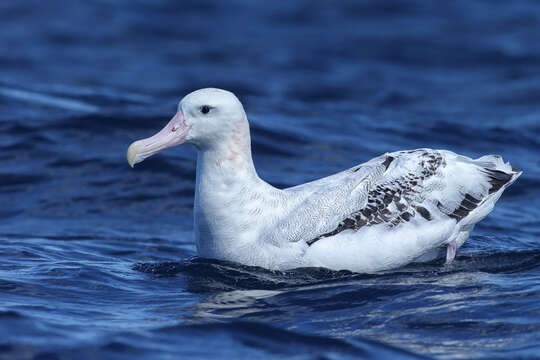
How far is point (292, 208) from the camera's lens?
8.30 m

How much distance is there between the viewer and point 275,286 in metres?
7.81

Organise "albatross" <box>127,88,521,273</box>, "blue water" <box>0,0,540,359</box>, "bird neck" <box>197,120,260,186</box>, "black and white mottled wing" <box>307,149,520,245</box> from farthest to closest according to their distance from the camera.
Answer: "black and white mottled wing" <box>307,149,520,245</box>, "bird neck" <box>197,120,260,186</box>, "albatross" <box>127,88,521,273</box>, "blue water" <box>0,0,540,359</box>

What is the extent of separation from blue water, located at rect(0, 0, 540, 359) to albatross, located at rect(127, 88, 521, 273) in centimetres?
19

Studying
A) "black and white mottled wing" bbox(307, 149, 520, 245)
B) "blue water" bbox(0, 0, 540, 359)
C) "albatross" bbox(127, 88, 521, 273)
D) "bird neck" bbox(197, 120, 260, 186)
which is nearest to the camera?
"blue water" bbox(0, 0, 540, 359)

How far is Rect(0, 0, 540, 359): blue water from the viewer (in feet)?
22.0

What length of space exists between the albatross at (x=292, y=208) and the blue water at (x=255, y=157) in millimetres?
189

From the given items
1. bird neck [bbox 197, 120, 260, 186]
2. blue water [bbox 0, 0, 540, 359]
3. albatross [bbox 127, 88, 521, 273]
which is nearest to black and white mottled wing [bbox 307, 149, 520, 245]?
albatross [bbox 127, 88, 521, 273]

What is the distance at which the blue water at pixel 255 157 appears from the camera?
6.71 metres

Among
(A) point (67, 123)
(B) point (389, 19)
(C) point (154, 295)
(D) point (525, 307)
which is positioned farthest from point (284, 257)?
(B) point (389, 19)

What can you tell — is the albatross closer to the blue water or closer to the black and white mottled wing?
the black and white mottled wing

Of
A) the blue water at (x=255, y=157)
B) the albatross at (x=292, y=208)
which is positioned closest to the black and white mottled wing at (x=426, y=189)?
the albatross at (x=292, y=208)

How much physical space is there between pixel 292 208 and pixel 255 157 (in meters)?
5.43

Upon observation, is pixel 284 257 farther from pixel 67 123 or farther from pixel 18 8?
pixel 18 8

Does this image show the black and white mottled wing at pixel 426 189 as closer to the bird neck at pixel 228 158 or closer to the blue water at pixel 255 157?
the blue water at pixel 255 157
